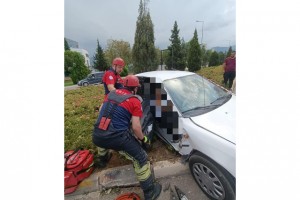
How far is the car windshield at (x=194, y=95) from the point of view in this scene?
224cm

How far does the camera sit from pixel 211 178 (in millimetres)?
1821

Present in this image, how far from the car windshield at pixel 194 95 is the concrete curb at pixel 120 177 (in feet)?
2.67

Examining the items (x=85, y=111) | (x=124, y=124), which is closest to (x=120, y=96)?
(x=124, y=124)

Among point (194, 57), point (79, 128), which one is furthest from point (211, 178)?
point (194, 57)

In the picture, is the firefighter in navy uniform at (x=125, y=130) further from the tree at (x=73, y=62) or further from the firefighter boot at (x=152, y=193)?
A: the tree at (x=73, y=62)

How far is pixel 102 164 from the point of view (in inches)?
104

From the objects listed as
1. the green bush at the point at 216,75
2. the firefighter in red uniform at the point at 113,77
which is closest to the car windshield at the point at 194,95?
the firefighter in red uniform at the point at 113,77

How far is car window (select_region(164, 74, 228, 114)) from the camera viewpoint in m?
2.27

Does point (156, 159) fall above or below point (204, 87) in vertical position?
below

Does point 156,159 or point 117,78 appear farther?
point 117,78
